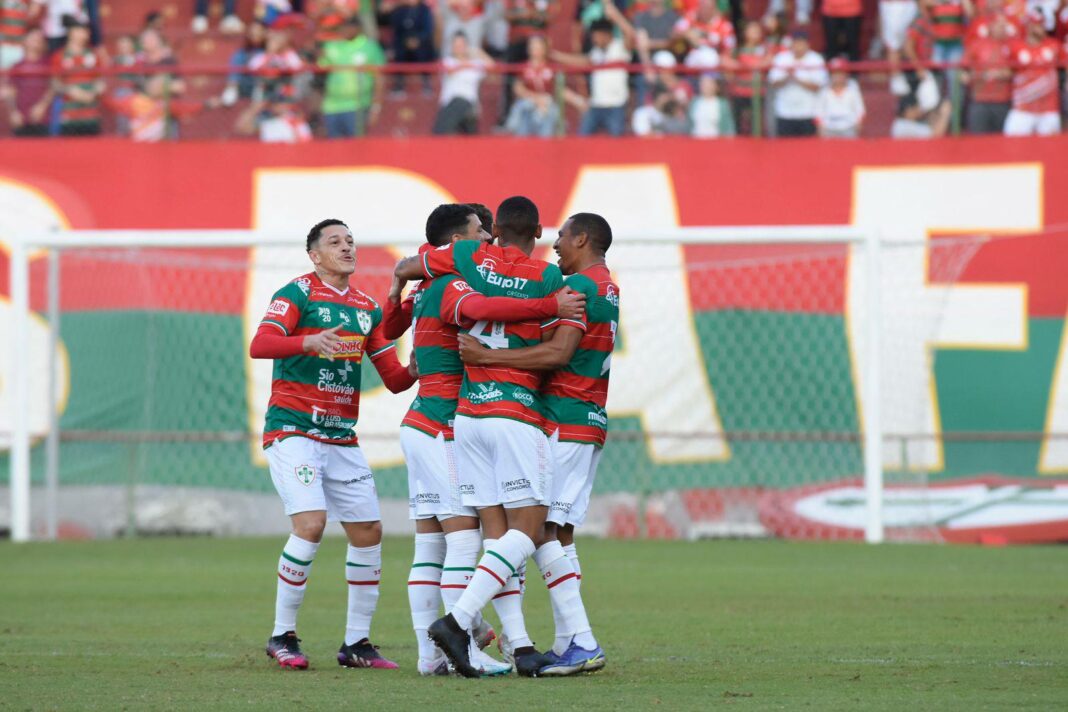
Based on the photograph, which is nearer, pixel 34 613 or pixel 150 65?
pixel 34 613

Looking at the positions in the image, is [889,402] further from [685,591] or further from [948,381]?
[685,591]

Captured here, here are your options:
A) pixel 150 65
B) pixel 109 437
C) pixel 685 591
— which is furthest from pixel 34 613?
pixel 150 65

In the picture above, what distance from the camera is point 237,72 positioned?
18016 mm

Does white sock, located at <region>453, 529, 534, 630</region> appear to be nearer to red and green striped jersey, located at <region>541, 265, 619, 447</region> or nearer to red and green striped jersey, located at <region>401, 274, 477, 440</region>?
red and green striped jersey, located at <region>541, 265, 619, 447</region>

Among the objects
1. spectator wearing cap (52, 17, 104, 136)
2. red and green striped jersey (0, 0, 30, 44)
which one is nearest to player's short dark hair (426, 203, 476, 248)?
spectator wearing cap (52, 17, 104, 136)

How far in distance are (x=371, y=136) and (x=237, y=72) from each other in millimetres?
1735

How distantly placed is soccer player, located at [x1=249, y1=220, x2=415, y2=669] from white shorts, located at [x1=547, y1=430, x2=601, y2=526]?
3.33ft

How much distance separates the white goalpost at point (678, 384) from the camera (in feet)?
56.0

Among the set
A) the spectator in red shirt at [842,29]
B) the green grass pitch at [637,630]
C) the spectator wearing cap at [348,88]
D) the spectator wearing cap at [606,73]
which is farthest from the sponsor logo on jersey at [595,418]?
the spectator in red shirt at [842,29]

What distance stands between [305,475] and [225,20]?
14563mm

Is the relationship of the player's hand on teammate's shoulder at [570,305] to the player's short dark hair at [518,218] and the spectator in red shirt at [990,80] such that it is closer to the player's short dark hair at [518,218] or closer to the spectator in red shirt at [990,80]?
the player's short dark hair at [518,218]

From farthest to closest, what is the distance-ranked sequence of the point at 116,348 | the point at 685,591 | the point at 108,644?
the point at 116,348 → the point at 685,591 → the point at 108,644

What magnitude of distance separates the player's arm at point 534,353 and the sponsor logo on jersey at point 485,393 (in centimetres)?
10

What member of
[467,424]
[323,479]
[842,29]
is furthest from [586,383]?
[842,29]
